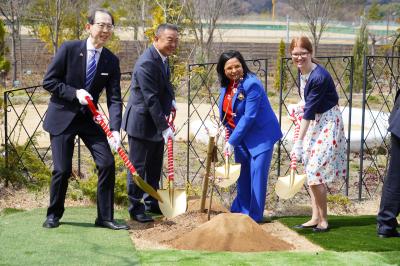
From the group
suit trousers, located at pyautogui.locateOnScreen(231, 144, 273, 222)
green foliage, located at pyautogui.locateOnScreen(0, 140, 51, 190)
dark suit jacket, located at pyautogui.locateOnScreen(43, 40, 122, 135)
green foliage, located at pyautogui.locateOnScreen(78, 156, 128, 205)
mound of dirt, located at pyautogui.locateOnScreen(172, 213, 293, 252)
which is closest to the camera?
mound of dirt, located at pyautogui.locateOnScreen(172, 213, 293, 252)

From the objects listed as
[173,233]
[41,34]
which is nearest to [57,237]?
[173,233]

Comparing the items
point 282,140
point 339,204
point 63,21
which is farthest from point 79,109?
point 63,21

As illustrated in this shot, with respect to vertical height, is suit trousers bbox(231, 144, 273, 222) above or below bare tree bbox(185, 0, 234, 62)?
below

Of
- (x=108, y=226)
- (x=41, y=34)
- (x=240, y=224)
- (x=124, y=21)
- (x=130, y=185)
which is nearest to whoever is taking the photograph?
(x=240, y=224)

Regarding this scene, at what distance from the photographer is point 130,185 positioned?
574cm

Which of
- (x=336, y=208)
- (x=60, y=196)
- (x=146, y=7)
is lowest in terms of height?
(x=336, y=208)

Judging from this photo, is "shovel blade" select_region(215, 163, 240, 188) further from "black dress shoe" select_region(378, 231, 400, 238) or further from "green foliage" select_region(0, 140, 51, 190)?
"green foliage" select_region(0, 140, 51, 190)

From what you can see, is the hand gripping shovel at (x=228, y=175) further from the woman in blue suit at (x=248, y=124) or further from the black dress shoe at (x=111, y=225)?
the black dress shoe at (x=111, y=225)

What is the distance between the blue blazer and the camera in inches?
222

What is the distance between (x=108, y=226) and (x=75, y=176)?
66.5 inches

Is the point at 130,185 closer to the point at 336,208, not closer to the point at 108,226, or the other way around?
the point at 108,226

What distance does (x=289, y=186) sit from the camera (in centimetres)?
563

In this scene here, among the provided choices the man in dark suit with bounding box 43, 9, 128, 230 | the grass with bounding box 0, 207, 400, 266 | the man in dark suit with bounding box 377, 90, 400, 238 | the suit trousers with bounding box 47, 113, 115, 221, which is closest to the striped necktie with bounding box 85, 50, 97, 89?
the man in dark suit with bounding box 43, 9, 128, 230

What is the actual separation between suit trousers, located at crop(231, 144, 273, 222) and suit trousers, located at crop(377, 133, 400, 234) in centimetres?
96
